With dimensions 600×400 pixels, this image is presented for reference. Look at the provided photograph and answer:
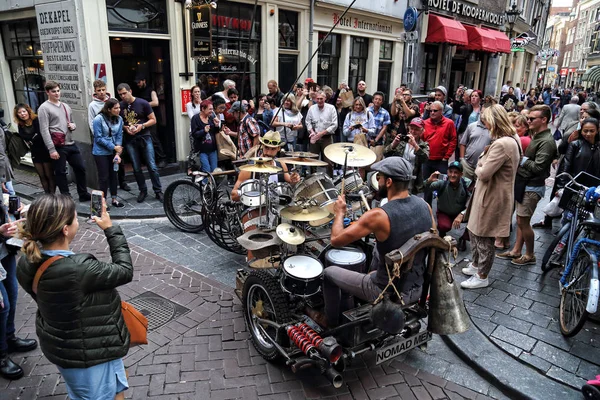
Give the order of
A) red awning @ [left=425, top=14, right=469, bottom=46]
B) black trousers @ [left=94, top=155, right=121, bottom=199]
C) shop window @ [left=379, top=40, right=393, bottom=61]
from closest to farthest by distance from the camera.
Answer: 1. black trousers @ [left=94, top=155, right=121, bottom=199]
2. shop window @ [left=379, top=40, right=393, bottom=61]
3. red awning @ [left=425, top=14, right=469, bottom=46]

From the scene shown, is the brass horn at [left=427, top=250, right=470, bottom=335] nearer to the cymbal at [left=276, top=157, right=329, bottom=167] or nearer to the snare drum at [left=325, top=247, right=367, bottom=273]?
the snare drum at [left=325, top=247, right=367, bottom=273]

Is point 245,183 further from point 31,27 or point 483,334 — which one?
point 31,27

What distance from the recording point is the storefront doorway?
877cm

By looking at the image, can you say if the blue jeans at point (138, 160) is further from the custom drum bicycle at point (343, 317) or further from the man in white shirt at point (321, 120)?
the custom drum bicycle at point (343, 317)

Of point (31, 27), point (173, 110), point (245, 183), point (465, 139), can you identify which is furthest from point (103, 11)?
point (465, 139)

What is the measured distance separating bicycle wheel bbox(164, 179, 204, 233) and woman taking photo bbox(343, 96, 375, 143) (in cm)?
376

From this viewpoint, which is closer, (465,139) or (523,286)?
(523,286)

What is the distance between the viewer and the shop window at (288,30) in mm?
11758

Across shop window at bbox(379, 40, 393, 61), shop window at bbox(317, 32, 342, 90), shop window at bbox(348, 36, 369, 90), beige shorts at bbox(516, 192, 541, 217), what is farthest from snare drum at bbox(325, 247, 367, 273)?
shop window at bbox(379, 40, 393, 61)

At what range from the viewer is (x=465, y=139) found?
7078mm

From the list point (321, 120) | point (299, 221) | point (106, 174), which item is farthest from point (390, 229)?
point (321, 120)

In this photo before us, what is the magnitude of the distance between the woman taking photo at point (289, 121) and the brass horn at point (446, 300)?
6504mm

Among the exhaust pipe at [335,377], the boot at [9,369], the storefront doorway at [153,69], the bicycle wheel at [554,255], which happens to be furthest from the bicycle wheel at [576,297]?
the storefront doorway at [153,69]

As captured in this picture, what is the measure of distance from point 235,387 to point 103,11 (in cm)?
740
